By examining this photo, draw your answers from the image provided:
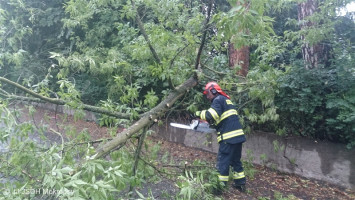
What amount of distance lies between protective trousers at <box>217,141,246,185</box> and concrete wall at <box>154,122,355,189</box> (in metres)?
0.99

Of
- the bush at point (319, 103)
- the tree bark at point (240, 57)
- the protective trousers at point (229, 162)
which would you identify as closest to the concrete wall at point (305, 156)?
the bush at point (319, 103)

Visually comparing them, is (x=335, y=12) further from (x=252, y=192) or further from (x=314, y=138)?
(x=252, y=192)

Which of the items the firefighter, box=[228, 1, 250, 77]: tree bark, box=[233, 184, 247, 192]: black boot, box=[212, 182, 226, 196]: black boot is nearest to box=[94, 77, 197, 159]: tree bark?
the firefighter

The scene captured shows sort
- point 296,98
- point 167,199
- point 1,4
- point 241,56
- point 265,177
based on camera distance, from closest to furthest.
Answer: point 167,199, point 296,98, point 265,177, point 241,56, point 1,4

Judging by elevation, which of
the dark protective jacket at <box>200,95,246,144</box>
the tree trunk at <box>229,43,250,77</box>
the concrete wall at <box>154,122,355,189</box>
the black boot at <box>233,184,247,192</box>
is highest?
the tree trunk at <box>229,43,250,77</box>

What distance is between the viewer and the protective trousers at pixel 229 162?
15.0 ft

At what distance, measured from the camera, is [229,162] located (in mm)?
4637

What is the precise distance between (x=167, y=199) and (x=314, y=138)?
2.71m

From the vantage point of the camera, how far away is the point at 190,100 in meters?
6.13

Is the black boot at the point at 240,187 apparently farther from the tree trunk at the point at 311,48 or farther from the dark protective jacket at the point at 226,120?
the tree trunk at the point at 311,48

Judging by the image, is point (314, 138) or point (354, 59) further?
point (314, 138)

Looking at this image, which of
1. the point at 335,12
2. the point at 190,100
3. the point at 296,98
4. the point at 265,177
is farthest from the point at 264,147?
the point at 335,12

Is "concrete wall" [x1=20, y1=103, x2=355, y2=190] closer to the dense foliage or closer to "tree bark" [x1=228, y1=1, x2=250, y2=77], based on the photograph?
the dense foliage

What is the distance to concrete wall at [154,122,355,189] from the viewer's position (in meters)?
4.82
